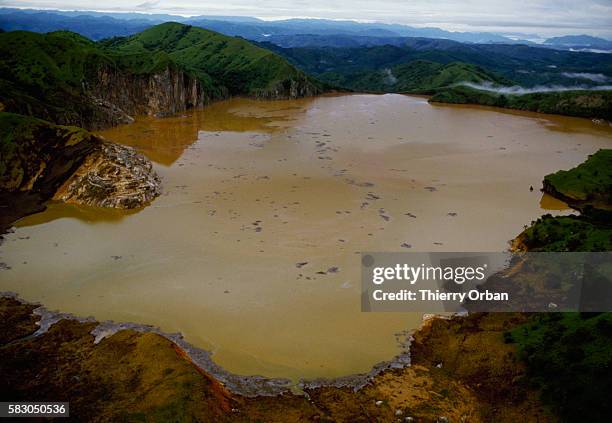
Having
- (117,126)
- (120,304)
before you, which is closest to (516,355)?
(120,304)

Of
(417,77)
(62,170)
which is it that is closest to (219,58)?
(417,77)

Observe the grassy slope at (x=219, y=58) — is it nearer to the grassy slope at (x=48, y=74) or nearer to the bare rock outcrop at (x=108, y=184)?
the grassy slope at (x=48, y=74)

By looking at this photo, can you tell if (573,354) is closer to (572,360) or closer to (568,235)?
(572,360)

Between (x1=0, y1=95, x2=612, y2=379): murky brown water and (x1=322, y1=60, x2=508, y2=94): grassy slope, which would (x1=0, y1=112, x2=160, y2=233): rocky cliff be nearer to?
(x1=0, y1=95, x2=612, y2=379): murky brown water

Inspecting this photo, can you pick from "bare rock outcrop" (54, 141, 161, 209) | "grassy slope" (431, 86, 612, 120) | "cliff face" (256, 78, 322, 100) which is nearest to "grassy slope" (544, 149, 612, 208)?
"bare rock outcrop" (54, 141, 161, 209)

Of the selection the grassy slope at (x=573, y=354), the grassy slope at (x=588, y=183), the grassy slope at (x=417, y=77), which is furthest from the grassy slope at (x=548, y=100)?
the grassy slope at (x=573, y=354)

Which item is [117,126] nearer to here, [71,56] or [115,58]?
[71,56]

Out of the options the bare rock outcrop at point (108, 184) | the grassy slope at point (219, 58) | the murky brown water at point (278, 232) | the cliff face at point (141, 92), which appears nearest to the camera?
the murky brown water at point (278, 232)
